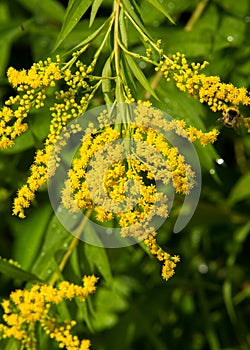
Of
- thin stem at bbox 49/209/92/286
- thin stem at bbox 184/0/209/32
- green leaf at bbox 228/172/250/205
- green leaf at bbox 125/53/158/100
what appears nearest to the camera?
green leaf at bbox 125/53/158/100

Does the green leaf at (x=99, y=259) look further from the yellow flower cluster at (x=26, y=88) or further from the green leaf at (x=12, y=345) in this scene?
the yellow flower cluster at (x=26, y=88)

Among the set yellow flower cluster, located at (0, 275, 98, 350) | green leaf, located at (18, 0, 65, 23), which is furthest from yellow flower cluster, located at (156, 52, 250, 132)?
green leaf, located at (18, 0, 65, 23)

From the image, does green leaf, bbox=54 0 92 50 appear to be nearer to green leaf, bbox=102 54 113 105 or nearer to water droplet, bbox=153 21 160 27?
green leaf, bbox=102 54 113 105

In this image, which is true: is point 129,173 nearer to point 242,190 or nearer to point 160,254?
point 160,254

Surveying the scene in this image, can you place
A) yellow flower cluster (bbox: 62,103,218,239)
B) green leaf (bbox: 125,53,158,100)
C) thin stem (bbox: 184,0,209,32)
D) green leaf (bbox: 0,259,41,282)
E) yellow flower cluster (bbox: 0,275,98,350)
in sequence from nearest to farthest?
1. yellow flower cluster (bbox: 62,103,218,239)
2. green leaf (bbox: 125,53,158,100)
3. yellow flower cluster (bbox: 0,275,98,350)
4. green leaf (bbox: 0,259,41,282)
5. thin stem (bbox: 184,0,209,32)

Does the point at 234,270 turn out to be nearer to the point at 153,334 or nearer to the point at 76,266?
the point at 153,334

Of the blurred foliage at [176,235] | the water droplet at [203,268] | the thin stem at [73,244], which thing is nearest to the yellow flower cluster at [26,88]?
the thin stem at [73,244]
